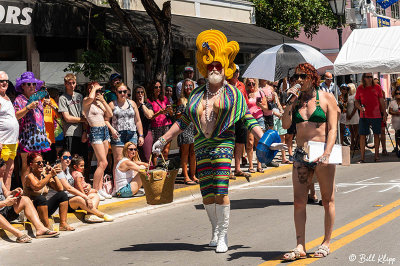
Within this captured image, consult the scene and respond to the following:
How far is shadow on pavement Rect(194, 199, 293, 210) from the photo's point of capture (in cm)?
1072

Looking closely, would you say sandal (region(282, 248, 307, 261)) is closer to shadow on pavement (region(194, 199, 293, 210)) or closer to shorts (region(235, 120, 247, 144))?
shadow on pavement (region(194, 199, 293, 210))

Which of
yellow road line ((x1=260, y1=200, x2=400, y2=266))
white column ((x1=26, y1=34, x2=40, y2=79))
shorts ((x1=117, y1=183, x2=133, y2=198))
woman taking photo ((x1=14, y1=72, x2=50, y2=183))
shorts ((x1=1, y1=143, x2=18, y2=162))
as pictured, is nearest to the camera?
yellow road line ((x1=260, y1=200, x2=400, y2=266))

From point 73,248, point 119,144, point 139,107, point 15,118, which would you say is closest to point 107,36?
point 139,107

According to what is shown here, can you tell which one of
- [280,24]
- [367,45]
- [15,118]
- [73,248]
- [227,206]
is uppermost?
[280,24]

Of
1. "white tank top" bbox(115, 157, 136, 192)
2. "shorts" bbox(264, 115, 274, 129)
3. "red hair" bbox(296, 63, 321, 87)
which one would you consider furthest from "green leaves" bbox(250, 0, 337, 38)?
"red hair" bbox(296, 63, 321, 87)

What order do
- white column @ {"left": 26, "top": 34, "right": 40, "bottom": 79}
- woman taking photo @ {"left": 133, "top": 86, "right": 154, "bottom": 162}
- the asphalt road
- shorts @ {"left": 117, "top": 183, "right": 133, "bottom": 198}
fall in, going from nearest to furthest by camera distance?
the asphalt road, shorts @ {"left": 117, "top": 183, "right": 133, "bottom": 198}, woman taking photo @ {"left": 133, "top": 86, "right": 154, "bottom": 162}, white column @ {"left": 26, "top": 34, "right": 40, "bottom": 79}

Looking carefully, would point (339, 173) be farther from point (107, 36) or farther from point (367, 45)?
point (107, 36)

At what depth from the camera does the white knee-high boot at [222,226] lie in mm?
7449

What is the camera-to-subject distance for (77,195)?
9.82 meters

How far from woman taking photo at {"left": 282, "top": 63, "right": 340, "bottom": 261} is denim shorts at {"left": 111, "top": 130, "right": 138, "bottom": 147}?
5.40 meters

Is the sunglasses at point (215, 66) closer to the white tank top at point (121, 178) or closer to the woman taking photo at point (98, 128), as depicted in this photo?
the woman taking photo at point (98, 128)

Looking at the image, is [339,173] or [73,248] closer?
[73,248]

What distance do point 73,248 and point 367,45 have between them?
10.5 metres

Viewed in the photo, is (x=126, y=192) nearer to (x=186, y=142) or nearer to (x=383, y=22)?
(x=186, y=142)
